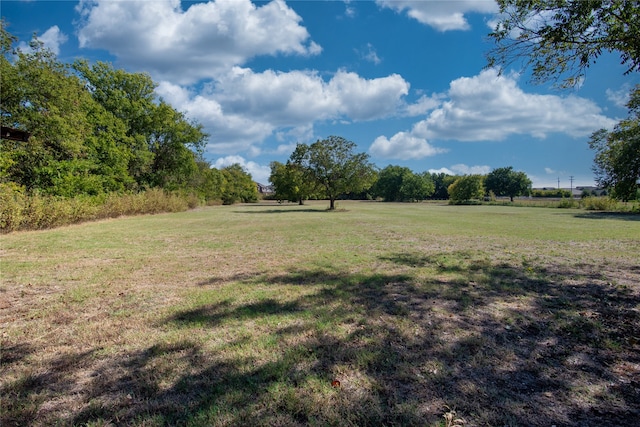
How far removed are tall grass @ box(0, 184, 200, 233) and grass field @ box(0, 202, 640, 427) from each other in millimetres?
8505

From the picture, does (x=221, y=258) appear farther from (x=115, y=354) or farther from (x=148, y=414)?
(x=148, y=414)

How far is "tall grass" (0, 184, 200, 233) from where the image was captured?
13.1 m

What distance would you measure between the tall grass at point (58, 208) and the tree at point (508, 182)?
106 meters

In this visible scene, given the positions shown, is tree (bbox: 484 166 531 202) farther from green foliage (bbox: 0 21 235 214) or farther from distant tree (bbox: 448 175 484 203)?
green foliage (bbox: 0 21 235 214)

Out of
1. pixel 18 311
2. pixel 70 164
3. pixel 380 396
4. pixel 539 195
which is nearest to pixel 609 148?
pixel 380 396

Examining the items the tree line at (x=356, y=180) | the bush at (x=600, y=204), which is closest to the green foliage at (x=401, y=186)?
the tree line at (x=356, y=180)

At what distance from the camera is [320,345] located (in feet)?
11.3

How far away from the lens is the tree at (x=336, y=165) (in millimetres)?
38656

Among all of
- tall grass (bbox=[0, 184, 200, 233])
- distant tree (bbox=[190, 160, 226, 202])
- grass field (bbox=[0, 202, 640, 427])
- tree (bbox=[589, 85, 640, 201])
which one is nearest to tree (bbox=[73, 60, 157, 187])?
tall grass (bbox=[0, 184, 200, 233])

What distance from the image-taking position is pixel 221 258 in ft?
28.0

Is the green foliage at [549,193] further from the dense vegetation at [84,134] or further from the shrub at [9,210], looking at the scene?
the shrub at [9,210]

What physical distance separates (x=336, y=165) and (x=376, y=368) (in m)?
36.6

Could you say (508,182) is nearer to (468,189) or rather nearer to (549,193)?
(549,193)

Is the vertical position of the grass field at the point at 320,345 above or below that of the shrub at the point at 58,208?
below
